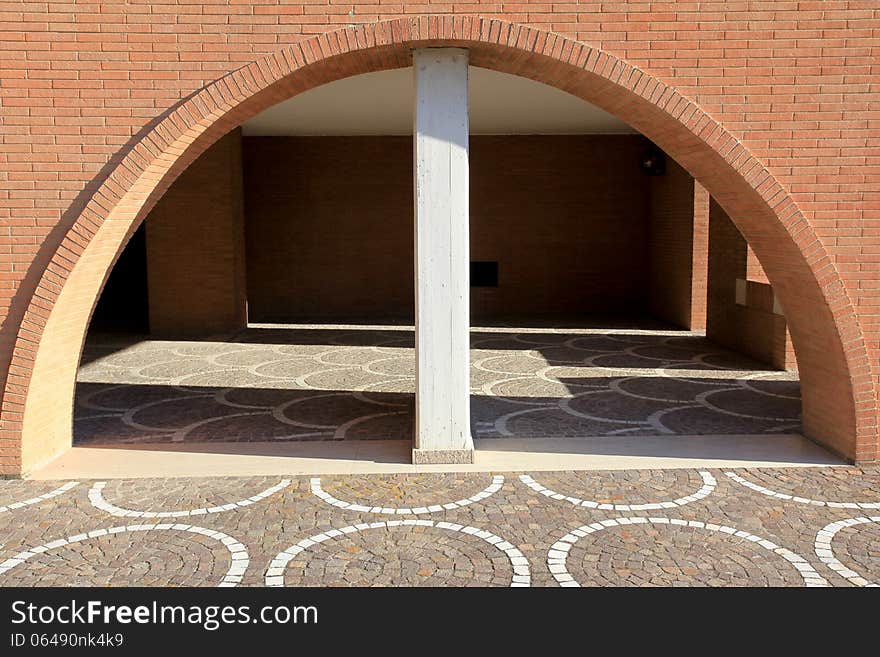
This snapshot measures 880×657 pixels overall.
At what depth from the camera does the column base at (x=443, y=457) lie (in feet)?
24.2

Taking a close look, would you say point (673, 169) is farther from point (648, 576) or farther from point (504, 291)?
point (648, 576)

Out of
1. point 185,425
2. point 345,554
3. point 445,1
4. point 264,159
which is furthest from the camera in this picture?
point 264,159

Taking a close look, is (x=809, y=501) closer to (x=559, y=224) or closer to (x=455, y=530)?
(x=455, y=530)

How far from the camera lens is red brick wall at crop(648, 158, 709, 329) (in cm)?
1568

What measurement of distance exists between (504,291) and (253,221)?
5706 millimetres

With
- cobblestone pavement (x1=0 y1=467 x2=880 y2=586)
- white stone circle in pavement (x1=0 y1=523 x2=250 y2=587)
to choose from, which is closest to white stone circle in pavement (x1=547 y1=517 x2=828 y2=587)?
cobblestone pavement (x1=0 y1=467 x2=880 y2=586)

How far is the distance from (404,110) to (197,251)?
4850mm

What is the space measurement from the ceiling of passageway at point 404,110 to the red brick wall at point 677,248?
1.63 metres

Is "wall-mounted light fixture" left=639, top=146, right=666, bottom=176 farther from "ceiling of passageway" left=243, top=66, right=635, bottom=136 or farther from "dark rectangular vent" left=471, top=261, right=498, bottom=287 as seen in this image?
"dark rectangular vent" left=471, top=261, right=498, bottom=287

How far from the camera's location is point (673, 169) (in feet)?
54.9

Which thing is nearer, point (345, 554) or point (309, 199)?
point (345, 554)

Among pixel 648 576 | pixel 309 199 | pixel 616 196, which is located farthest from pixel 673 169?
pixel 648 576

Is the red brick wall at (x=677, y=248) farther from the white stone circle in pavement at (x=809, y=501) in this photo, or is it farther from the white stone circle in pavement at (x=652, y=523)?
the white stone circle in pavement at (x=652, y=523)

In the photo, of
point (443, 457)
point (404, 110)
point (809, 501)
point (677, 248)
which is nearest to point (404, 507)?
point (443, 457)
